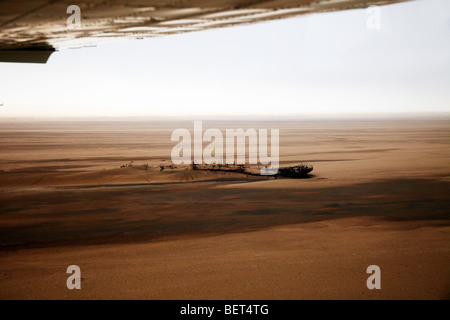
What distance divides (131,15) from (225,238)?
20.7 ft

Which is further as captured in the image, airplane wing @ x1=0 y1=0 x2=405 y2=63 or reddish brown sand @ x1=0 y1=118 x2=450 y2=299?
reddish brown sand @ x1=0 y1=118 x2=450 y2=299

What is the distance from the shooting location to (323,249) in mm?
7391

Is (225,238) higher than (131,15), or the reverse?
(131,15)

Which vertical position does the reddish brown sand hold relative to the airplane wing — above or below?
below

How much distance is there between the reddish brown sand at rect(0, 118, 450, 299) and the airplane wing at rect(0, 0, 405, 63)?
4.00 meters

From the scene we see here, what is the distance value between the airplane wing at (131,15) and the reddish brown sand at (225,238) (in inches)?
157

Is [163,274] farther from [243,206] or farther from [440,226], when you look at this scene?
[440,226]

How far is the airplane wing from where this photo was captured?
2273mm

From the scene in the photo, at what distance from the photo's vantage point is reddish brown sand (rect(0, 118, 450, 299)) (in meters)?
5.78

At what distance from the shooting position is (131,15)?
2.60 meters

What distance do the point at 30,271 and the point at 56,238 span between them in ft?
6.41

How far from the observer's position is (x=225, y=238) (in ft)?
26.7

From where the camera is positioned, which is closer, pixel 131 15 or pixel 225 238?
pixel 131 15
